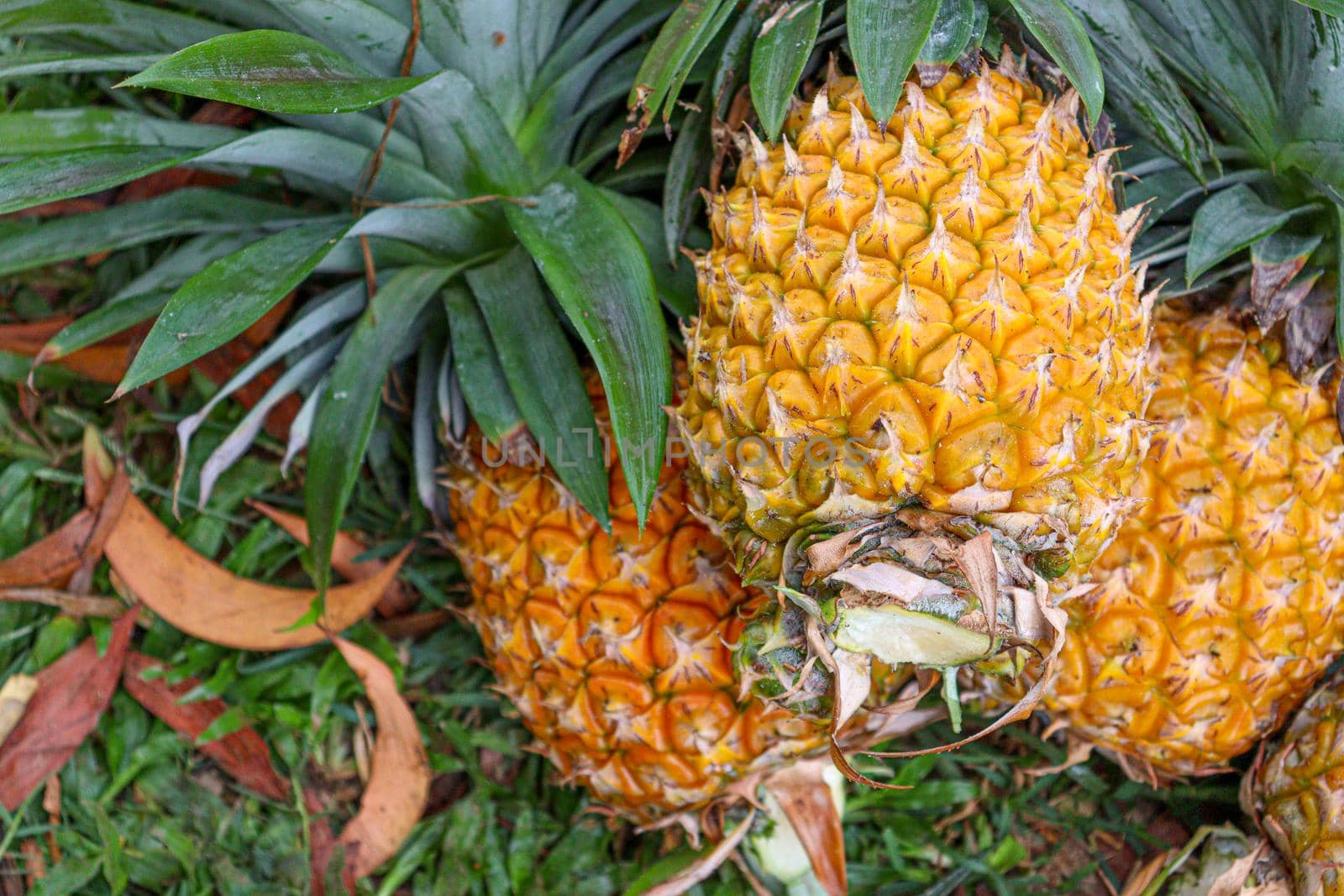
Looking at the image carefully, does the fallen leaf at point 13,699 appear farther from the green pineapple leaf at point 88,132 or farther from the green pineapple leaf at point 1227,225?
the green pineapple leaf at point 1227,225

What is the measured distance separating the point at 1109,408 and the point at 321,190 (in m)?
1.36

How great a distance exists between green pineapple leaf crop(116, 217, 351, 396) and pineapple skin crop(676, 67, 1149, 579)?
621 millimetres

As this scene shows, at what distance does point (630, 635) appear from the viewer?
1.56 meters

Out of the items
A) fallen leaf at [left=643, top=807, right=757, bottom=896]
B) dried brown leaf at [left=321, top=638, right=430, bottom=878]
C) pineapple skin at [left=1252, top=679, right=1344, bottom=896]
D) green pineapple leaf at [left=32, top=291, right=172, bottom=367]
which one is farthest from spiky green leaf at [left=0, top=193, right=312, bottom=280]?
pineapple skin at [left=1252, top=679, right=1344, bottom=896]

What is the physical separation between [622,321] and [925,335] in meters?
0.44

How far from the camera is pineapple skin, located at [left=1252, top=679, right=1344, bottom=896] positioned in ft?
4.91

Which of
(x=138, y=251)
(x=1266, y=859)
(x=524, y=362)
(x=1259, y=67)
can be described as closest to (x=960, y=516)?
(x=524, y=362)

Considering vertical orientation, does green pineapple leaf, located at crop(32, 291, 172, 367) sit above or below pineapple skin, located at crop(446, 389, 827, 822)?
above

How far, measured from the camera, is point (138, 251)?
7.23ft

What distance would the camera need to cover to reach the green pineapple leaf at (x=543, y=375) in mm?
1499

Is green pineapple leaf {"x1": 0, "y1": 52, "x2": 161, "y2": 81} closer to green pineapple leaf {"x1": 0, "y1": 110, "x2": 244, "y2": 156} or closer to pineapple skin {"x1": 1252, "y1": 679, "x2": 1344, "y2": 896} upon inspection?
green pineapple leaf {"x1": 0, "y1": 110, "x2": 244, "y2": 156}

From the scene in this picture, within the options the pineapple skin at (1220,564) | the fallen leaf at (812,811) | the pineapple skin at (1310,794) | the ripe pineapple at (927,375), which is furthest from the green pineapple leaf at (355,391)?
the pineapple skin at (1310,794)

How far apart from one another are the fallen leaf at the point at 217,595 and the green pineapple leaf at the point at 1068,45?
1571mm

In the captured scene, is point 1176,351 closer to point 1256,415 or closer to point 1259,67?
point 1256,415
